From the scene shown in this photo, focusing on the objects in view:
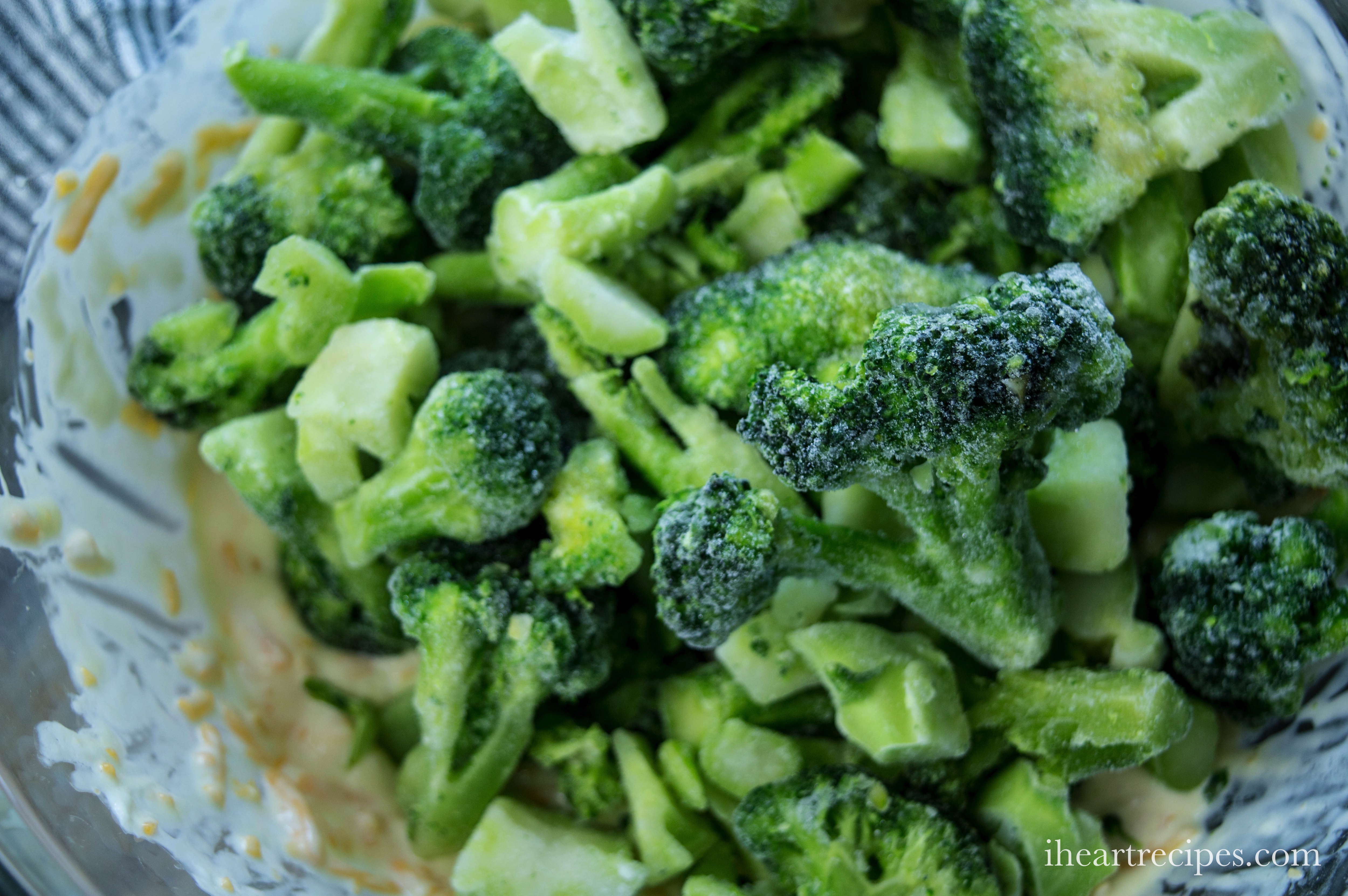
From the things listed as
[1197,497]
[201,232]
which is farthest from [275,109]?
[1197,497]

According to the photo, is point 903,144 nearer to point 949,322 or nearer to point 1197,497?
point 949,322

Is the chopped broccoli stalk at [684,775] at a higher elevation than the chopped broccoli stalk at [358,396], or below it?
below

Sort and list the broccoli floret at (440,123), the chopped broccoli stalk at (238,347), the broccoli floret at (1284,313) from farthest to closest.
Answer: the broccoli floret at (440,123)
the chopped broccoli stalk at (238,347)
the broccoli floret at (1284,313)

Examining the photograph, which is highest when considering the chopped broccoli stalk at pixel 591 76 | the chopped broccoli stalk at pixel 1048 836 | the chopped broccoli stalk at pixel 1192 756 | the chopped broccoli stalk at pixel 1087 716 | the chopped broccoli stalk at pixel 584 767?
the chopped broccoli stalk at pixel 591 76

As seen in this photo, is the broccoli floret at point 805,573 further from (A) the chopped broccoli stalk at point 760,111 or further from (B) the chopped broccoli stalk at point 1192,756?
(A) the chopped broccoli stalk at point 760,111

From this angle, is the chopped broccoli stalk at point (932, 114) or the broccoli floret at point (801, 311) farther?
the chopped broccoli stalk at point (932, 114)

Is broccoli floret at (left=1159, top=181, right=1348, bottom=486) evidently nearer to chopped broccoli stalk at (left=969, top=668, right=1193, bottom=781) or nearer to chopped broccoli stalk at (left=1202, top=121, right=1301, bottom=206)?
chopped broccoli stalk at (left=1202, top=121, right=1301, bottom=206)

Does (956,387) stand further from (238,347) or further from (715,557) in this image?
(238,347)

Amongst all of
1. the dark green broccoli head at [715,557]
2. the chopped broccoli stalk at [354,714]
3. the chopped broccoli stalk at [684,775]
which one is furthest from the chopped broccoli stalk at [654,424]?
the chopped broccoli stalk at [354,714]
